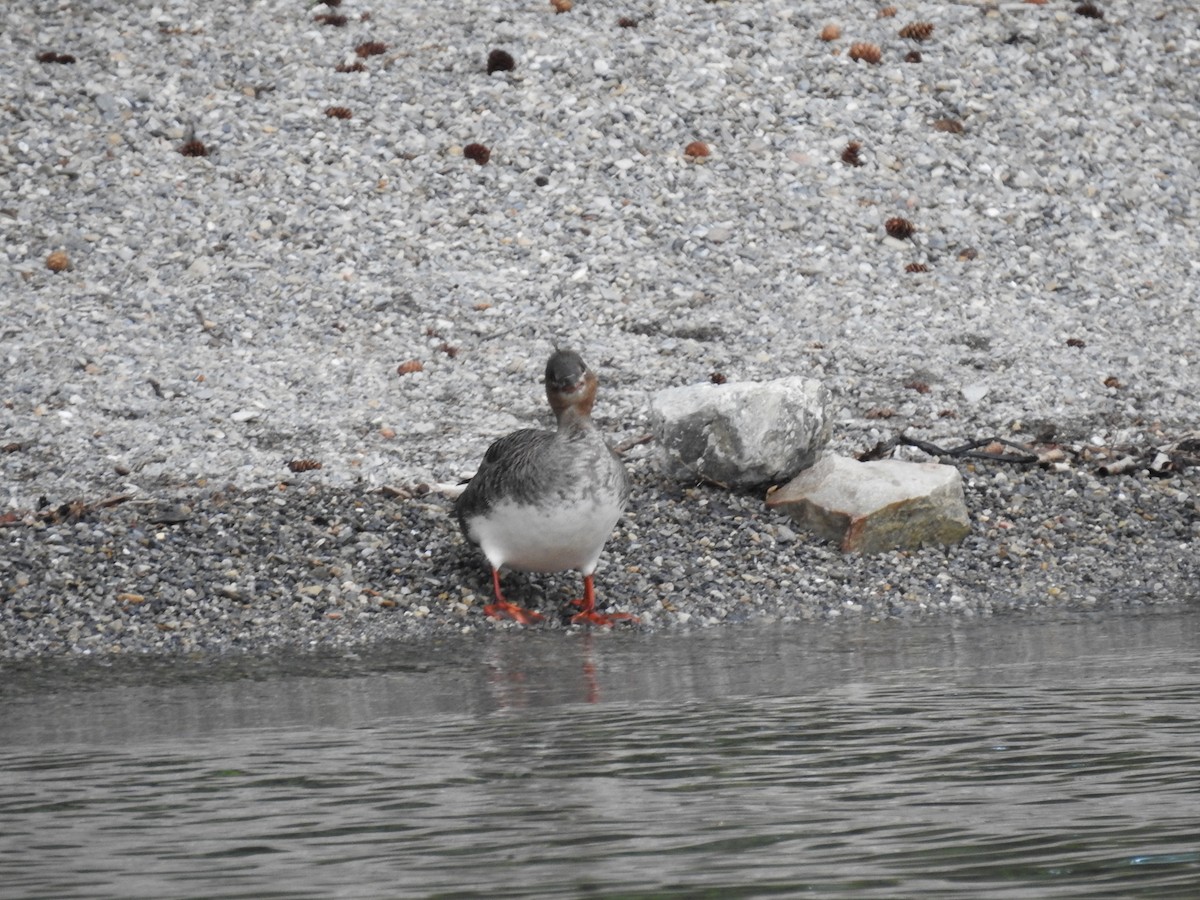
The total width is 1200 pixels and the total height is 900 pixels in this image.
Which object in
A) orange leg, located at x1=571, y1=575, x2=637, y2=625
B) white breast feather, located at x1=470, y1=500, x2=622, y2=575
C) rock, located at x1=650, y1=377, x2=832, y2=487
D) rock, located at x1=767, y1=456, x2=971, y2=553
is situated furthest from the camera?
rock, located at x1=650, y1=377, x2=832, y2=487

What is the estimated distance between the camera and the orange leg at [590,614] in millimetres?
9688

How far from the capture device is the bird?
374 inches

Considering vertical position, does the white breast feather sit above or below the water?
above

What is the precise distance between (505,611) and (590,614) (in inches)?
19.3

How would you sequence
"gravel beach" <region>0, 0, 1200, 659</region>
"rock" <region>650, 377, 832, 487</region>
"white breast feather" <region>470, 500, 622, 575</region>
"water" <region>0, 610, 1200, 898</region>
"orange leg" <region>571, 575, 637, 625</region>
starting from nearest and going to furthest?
1. "water" <region>0, 610, 1200, 898</region>
2. "white breast feather" <region>470, 500, 622, 575</region>
3. "orange leg" <region>571, 575, 637, 625</region>
4. "gravel beach" <region>0, 0, 1200, 659</region>
5. "rock" <region>650, 377, 832, 487</region>

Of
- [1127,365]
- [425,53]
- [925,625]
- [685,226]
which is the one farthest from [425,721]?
[425,53]

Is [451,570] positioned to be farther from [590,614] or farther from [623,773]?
[623,773]

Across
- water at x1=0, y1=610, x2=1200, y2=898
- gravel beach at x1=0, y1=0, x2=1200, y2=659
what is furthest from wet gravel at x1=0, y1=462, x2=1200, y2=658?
water at x1=0, y1=610, x2=1200, y2=898

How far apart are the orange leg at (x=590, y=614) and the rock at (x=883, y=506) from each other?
1778 mm

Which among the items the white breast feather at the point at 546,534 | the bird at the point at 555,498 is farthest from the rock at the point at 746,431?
the white breast feather at the point at 546,534

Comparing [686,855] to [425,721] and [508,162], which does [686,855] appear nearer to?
[425,721]

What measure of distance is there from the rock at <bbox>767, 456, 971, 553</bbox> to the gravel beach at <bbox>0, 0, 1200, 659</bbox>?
0.47 ft

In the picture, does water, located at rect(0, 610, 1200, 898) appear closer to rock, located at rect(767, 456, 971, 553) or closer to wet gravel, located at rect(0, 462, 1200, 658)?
wet gravel, located at rect(0, 462, 1200, 658)

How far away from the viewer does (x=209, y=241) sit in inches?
661
